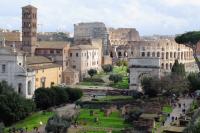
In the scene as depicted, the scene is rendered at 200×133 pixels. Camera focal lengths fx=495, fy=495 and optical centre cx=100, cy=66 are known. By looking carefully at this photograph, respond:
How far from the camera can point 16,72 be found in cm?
5681

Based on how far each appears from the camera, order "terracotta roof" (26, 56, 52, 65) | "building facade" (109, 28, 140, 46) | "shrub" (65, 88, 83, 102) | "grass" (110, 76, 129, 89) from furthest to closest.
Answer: "building facade" (109, 28, 140, 46), "grass" (110, 76, 129, 89), "terracotta roof" (26, 56, 52, 65), "shrub" (65, 88, 83, 102)

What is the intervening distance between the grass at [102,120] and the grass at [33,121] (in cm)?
317

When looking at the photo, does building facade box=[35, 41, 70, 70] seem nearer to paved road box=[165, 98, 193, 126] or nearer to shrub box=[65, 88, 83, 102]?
shrub box=[65, 88, 83, 102]

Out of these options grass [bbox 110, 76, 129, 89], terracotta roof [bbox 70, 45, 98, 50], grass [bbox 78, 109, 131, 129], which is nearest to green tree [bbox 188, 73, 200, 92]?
grass [bbox 110, 76, 129, 89]

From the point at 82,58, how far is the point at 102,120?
35.2 metres

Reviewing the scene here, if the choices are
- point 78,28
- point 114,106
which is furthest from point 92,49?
point 78,28

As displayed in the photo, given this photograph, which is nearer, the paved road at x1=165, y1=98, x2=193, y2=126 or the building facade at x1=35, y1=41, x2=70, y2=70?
the paved road at x1=165, y1=98, x2=193, y2=126

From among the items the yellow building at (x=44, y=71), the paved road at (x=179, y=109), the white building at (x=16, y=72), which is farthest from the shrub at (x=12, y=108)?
the yellow building at (x=44, y=71)

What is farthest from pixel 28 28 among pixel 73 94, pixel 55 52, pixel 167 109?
pixel 167 109

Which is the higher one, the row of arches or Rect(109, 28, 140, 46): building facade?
Rect(109, 28, 140, 46): building facade

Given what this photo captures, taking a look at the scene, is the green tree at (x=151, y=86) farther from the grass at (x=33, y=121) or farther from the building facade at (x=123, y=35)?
the building facade at (x=123, y=35)

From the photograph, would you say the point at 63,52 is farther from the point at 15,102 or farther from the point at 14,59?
the point at 15,102

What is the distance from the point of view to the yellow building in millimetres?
60875

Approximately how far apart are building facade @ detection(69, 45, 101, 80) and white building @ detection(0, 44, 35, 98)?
697 inches
